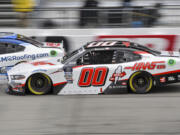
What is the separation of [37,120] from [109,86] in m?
2.47

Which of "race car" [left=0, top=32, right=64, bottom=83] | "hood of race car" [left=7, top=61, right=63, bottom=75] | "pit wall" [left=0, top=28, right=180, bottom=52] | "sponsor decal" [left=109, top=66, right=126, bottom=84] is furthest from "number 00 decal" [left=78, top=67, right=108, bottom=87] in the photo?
"pit wall" [left=0, top=28, right=180, bottom=52]

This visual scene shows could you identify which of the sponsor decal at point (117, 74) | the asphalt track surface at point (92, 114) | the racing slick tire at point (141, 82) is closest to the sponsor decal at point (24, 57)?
the asphalt track surface at point (92, 114)

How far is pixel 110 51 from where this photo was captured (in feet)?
30.2

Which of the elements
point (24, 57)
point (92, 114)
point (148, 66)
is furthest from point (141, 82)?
point (24, 57)

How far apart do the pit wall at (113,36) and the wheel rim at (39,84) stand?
13.0 feet

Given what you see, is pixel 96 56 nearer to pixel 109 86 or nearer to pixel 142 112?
pixel 109 86

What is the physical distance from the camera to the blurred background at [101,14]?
43.3ft

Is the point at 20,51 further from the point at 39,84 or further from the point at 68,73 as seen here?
the point at 68,73

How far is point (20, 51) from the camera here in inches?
439

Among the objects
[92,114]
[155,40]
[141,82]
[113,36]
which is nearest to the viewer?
[92,114]

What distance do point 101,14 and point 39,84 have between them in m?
4.80

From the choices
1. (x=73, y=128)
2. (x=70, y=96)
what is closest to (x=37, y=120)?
(x=73, y=128)

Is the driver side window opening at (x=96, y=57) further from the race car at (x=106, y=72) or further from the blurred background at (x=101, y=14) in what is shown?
the blurred background at (x=101, y=14)

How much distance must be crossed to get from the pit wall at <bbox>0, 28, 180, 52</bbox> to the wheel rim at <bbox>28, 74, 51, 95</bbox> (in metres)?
3.95
